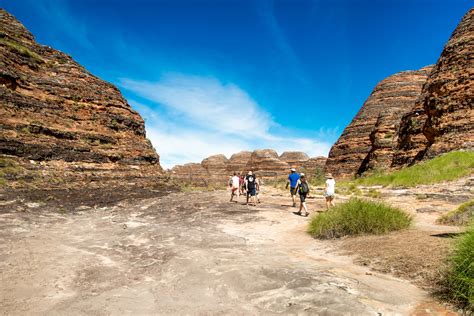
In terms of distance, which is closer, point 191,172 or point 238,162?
point 191,172

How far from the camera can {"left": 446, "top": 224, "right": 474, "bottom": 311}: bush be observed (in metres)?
3.79

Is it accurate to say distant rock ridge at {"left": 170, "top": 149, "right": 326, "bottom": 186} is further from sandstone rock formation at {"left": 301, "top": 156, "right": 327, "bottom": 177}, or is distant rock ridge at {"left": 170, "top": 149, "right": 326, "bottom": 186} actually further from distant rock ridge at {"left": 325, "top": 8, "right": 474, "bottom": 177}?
distant rock ridge at {"left": 325, "top": 8, "right": 474, "bottom": 177}

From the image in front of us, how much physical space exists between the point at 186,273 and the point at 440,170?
1781 cm

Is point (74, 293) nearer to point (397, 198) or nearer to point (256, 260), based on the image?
point (256, 260)

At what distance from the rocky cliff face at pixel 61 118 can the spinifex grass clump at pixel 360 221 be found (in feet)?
51.7

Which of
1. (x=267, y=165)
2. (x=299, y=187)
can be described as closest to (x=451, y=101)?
(x=299, y=187)

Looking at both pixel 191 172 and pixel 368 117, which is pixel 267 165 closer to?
pixel 191 172

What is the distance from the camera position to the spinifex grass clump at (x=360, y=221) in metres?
8.23

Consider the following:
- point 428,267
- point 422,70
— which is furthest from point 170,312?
point 422,70

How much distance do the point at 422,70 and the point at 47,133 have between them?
5263 cm

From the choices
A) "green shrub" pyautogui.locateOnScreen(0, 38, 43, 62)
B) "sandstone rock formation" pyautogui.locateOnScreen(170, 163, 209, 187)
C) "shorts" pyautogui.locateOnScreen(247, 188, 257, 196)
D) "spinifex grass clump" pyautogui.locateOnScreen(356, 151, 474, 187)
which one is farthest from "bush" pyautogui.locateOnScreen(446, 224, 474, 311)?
"sandstone rock formation" pyautogui.locateOnScreen(170, 163, 209, 187)

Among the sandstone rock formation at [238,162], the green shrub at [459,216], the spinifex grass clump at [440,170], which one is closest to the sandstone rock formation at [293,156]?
the sandstone rock formation at [238,162]

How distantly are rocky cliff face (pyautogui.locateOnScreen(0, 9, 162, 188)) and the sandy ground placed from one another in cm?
876

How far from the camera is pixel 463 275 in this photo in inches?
156
